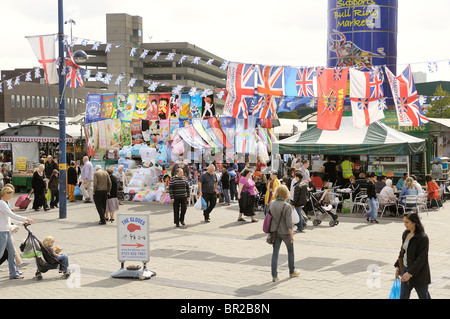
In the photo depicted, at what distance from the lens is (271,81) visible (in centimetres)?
2025

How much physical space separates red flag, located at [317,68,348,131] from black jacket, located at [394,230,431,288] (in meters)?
13.0

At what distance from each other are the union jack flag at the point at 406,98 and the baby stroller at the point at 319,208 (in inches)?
176

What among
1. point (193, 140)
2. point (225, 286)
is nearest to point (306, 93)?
point (193, 140)

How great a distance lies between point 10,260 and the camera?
1051 centimetres

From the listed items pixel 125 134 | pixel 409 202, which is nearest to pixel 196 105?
pixel 125 134

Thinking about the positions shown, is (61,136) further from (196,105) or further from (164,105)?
(196,105)

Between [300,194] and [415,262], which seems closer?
[415,262]

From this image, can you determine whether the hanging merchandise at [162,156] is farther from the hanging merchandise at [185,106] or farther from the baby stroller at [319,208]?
the baby stroller at [319,208]

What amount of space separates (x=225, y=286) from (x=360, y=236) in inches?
258

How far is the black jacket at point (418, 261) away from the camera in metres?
7.03

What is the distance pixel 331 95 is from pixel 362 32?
2882cm

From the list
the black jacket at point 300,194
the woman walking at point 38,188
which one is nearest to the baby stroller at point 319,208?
the black jacket at point 300,194

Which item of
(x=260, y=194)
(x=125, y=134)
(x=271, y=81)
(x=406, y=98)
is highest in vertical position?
(x=271, y=81)
